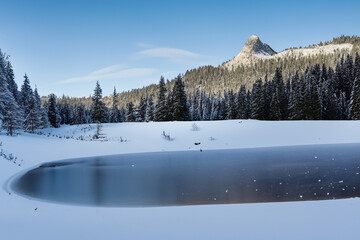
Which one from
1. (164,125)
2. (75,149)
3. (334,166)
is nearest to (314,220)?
(334,166)

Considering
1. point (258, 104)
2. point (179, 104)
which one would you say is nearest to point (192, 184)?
point (179, 104)

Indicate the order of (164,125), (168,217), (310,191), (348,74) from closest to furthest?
(168,217)
(310,191)
(164,125)
(348,74)

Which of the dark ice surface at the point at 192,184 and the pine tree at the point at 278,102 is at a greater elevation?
the pine tree at the point at 278,102

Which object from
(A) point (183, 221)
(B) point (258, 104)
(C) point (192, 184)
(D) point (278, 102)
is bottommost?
(C) point (192, 184)

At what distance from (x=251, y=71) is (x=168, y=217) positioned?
624 ft

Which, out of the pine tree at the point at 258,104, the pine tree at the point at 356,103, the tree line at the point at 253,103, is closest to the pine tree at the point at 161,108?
the tree line at the point at 253,103

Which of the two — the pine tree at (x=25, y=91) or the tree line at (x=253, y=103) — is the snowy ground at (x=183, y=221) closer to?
the tree line at (x=253, y=103)

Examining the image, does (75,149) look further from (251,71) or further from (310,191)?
(251,71)

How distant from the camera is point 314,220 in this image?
6805 millimetres

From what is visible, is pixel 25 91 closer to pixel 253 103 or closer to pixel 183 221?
pixel 253 103

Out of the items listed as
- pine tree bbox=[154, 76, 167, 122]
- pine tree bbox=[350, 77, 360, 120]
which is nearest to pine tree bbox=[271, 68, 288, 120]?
pine tree bbox=[350, 77, 360, 120]

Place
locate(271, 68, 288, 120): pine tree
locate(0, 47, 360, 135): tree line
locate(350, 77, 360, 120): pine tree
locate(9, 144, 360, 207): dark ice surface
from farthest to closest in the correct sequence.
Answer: locate(271, 68, 288, 120): pine tree
locate(350, 77, 360, 120): pine tree
locate(0, 47, 360, 135): tree line
locate(9, 144, 360, 207): dark ice surface

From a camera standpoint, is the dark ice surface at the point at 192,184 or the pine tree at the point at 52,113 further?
the pine tree at the point at 52,113

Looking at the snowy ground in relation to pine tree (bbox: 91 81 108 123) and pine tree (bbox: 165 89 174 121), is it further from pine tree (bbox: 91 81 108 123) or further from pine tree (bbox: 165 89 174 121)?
pine tree (bbox: 91 81 108 123)
